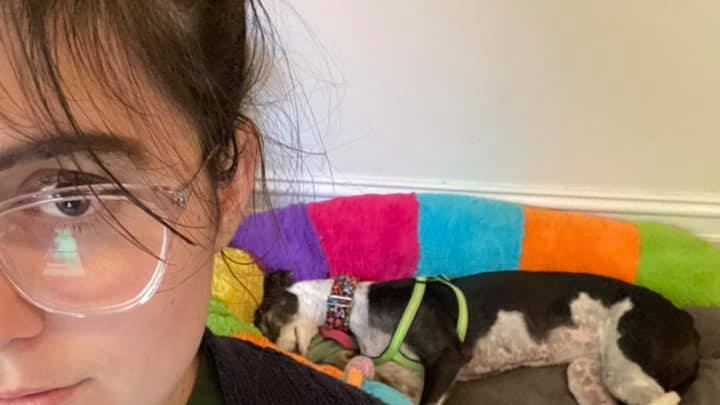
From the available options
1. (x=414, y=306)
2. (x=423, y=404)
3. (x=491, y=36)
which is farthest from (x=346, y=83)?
(x=423, y=404)

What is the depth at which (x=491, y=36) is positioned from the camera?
181 centimetres

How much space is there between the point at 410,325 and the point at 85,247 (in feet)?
4.91

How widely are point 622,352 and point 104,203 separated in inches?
61.0

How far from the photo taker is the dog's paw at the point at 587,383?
1826 mm

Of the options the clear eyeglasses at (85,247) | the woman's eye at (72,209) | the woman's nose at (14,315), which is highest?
the woman's eye at (72,209)

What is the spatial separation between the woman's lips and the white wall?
1.35 metres

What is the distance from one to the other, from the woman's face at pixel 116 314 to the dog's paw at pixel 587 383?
1.39 metres

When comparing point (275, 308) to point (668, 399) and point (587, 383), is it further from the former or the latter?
point (668, 399)

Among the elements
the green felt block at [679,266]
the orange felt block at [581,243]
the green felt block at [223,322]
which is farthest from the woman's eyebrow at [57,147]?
the green felt block at [679,266]

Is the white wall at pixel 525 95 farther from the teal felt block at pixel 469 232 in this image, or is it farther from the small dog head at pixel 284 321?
the small dog head at pixel 284 321

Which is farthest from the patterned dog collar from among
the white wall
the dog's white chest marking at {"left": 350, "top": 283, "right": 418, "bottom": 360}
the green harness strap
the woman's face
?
the woman's face

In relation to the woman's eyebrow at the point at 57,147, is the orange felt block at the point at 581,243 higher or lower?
lower

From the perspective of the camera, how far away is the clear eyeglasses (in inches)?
18.9

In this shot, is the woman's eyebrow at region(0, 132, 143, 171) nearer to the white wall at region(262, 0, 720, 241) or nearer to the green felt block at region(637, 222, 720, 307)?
the white wall at region(262, 0, 720, 241)
